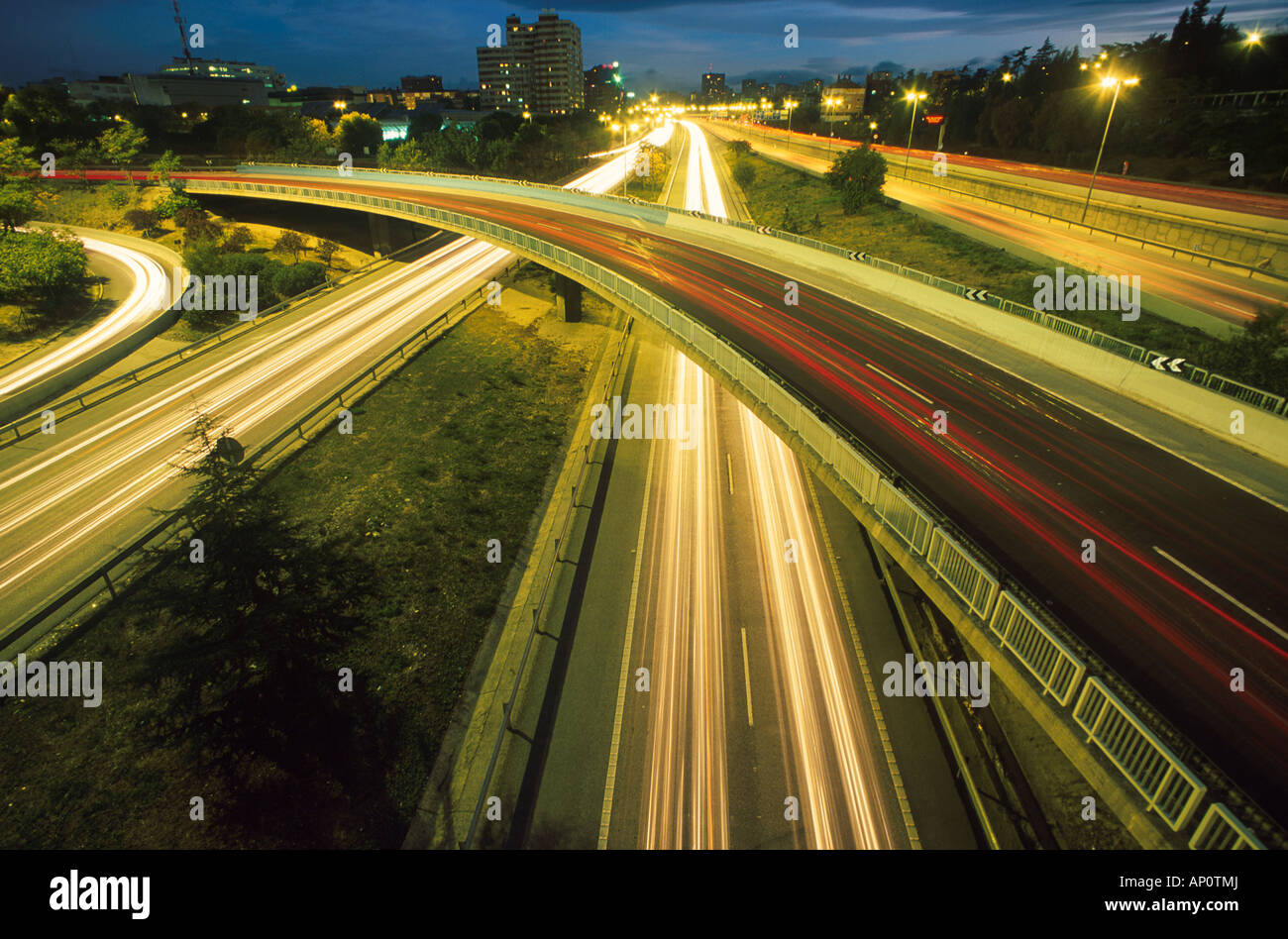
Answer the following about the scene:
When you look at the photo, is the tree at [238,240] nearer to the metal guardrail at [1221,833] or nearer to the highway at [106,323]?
the highway at [106,323]

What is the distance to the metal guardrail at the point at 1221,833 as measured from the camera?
261 inches

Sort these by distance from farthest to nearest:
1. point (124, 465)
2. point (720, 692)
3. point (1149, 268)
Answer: point (1149, 268) < point (124, 465) < point (720, 692)

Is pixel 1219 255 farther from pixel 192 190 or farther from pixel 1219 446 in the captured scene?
pixel 192 190

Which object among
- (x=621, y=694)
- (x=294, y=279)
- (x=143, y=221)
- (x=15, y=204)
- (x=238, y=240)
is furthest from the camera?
(x=143, y=221)

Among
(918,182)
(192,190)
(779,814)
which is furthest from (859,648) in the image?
(192,190)

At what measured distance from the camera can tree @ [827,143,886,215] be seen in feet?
184

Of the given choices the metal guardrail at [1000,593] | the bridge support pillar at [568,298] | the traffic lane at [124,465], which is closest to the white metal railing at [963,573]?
the metal guardrail at [1000,593]

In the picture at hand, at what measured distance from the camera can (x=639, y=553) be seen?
21609 millimetres

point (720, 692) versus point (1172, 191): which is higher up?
point (1172, 191)

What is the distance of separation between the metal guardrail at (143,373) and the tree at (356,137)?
70.4m

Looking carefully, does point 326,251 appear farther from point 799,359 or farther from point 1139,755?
point 1139,755

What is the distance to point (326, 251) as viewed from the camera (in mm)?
61062

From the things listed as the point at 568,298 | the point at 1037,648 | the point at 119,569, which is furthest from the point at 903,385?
the point at 568,298

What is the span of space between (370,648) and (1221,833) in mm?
18680
